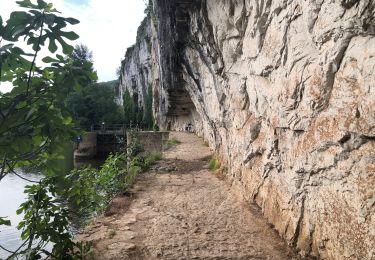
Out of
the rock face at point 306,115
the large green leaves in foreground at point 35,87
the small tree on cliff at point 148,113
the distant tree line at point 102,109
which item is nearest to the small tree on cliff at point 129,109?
the distant tree line at point 102,109

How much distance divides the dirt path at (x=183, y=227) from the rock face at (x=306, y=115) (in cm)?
26

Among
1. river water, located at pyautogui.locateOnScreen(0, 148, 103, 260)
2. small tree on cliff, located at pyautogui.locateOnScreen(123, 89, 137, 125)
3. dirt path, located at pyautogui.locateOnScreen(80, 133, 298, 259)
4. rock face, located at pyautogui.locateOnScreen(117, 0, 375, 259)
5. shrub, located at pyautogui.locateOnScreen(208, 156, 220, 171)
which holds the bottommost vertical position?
river water, located at pyautogui.locateOnScreen(0, 148, 103, 260)

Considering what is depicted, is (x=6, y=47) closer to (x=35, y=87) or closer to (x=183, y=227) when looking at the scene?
(x=35, y=87)

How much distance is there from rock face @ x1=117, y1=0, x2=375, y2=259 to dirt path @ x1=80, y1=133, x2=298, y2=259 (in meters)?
0.26

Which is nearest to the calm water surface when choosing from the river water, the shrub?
the river water

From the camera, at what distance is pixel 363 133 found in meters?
2.15

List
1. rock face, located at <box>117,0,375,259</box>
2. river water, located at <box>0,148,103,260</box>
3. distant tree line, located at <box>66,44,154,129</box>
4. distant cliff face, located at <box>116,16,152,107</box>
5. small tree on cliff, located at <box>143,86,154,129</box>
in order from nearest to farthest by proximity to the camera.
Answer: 1. rock face, located at <box>117,0,375,259</box>
2. river water, located at <box>0,148,103,260</box>
3. distant cliff face, located at <box>116,16,152,107</box>
4. small tree on cliff, located at <box>143,86,154,129</box>
5. distant tree line, located at <box>66,44,154,129</box>

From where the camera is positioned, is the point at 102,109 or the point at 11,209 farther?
the point at 102,109

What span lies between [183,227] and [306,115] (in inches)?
78.7

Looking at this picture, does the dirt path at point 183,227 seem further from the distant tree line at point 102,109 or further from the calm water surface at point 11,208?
the distant tree line at point 102,109

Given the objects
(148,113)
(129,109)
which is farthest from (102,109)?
(148,113)

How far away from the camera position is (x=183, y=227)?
396 centimetres

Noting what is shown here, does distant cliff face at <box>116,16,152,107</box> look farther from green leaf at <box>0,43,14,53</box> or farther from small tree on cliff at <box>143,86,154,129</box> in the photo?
green leaf at <box>0,43,14,53</box>

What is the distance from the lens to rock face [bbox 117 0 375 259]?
7.15ft
